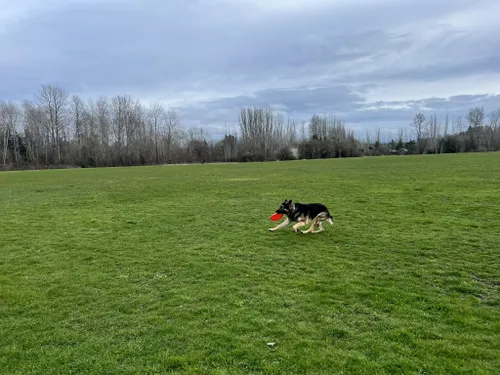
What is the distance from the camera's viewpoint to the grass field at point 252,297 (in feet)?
16.0

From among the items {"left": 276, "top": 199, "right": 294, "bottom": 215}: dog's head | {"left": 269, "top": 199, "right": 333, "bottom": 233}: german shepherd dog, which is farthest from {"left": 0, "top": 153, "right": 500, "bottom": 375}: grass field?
{"left": 276, "top": 199, "right": 294, "bottom": 215}: dog's head

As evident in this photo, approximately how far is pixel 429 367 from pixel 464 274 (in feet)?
13.8

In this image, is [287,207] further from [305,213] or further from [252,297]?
[252,297]

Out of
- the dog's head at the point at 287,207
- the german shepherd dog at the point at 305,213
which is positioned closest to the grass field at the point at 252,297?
the german shepherd dog at the point at 305,213

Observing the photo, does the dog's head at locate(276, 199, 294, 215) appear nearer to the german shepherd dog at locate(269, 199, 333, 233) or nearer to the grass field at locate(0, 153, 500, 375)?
the german shepherd dog at locate(269, 199, 333, 233)

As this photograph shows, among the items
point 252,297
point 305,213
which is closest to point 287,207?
point 305,213

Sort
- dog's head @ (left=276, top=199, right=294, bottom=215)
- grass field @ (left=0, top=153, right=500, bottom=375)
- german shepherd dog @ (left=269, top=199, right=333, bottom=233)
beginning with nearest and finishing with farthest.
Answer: grass field @ (left=0, top=153, right=500, bottom=375)
german shepherd dog @ (left=269, top=199, right=333, bottom=233)
dog's head @ (left=276, top=199, right=294, bottom=215)

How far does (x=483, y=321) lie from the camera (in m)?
5.78

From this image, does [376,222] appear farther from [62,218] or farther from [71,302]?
[62,218]

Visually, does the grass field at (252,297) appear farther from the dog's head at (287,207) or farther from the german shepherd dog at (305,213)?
the dog's head at (287,207)

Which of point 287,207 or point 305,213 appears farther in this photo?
point 287,207

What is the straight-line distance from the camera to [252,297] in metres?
6.94

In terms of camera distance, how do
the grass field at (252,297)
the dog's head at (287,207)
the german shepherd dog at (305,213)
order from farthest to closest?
the dog's head at (287,207)
the german shepherd dog at (305,213)
the grass field at (252,297)

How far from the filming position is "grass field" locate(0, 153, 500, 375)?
488cm
